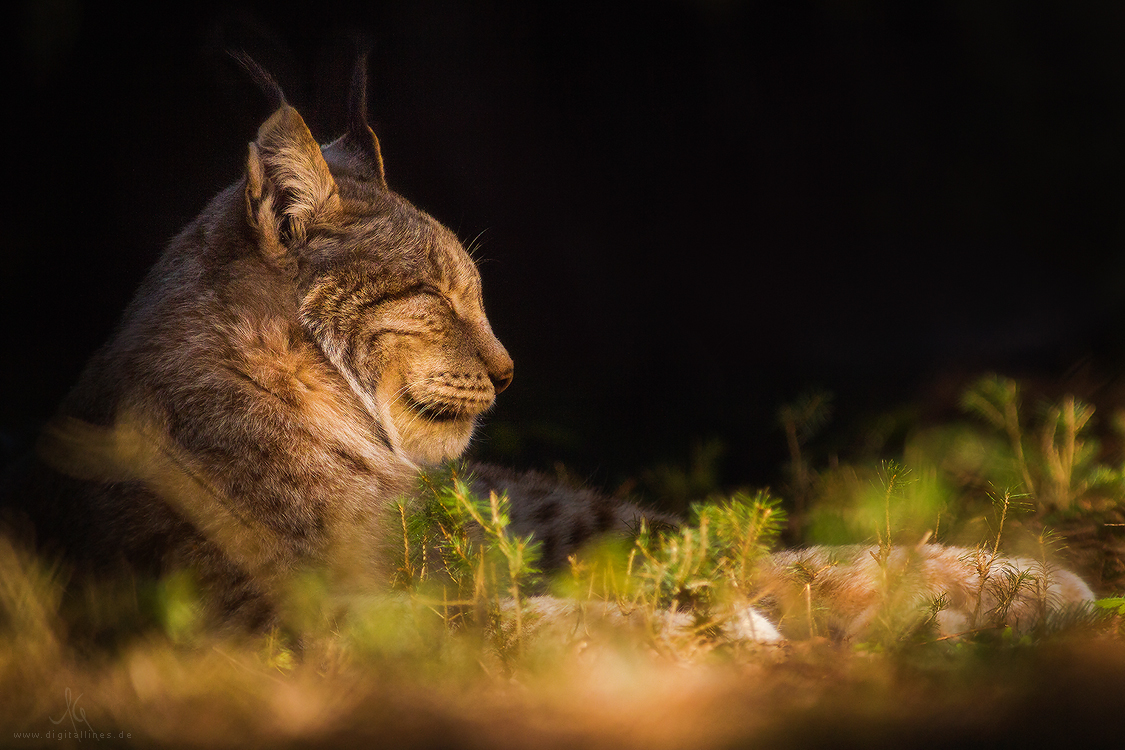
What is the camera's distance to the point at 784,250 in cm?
385

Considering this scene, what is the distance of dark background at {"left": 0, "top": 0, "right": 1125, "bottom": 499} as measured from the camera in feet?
7.26

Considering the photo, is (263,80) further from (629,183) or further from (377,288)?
(629,183)

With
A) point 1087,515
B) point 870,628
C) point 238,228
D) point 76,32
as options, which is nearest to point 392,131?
point 238,228

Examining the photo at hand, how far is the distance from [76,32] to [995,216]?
3956 millimetres

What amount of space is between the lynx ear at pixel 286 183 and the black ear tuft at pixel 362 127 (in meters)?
0.32

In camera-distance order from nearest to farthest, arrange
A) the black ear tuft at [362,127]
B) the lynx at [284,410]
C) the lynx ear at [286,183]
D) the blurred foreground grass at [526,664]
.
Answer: the blurred foreground grass at [526,664] → the lynx at [284,410] → the lynx ear at [286,183] → the black ear tuft at [362,127]

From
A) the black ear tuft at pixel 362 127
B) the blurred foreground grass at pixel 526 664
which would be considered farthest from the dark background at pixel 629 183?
the blurred foreground grass at pixel 526 664

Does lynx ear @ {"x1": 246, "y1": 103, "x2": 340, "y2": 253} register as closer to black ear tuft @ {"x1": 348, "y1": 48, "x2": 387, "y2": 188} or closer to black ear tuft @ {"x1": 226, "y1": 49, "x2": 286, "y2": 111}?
black ear tuft @ {"x1": 226, "y1": 49, "x2": 286, "y2": 111}

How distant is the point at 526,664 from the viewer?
1196 mm

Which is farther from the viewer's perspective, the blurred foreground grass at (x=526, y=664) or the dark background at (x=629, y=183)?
the dark background at (x=629, y=183)

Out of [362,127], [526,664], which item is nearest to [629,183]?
[362,127]

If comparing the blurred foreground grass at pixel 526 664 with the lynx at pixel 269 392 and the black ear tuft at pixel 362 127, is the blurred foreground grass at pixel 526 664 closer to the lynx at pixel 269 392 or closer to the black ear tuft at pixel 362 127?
the lynx at pixel 269 392

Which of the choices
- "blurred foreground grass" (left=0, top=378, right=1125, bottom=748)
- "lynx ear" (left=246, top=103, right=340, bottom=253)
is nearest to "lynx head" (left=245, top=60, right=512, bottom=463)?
"lynx ear" (left=246, top=103, right=340, bottom=253)

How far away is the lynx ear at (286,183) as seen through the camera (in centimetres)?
166
